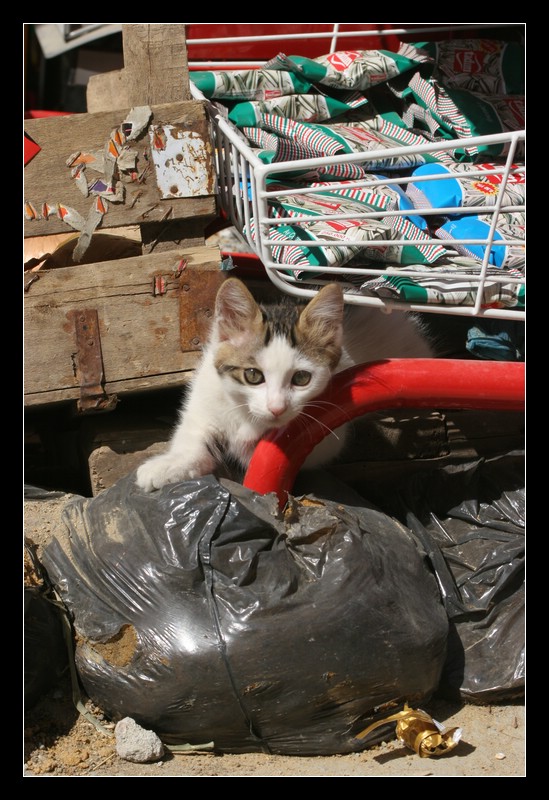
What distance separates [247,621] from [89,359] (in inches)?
37.1

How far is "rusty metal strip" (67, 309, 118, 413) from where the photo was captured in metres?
2.16

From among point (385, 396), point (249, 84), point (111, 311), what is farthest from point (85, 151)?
point (385, 396)

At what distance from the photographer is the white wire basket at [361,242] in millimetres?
1833

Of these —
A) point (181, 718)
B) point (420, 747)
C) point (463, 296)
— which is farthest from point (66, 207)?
point (420, 747)

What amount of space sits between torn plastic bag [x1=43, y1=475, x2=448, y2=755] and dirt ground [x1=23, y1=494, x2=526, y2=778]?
0.11 feet

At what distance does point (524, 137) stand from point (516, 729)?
1.44m

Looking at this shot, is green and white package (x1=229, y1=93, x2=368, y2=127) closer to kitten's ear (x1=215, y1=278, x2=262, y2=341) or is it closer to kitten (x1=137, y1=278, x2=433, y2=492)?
kitten (x1=137, y1=278, x2=433, y2=492)

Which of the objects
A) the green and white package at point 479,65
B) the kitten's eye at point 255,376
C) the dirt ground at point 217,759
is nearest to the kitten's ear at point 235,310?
the kitten's eye at point 255,376

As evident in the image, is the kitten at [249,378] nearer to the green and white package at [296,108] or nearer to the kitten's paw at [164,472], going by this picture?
the kitten's paw at [164,472]

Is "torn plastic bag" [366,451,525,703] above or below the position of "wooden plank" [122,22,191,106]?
below

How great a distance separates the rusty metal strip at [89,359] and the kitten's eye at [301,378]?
0.61 meters

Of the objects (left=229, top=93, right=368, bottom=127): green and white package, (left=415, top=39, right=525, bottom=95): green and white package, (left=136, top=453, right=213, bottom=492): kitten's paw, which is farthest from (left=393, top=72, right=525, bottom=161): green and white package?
(left=136, top=453, right=213, bottom=492): kitten's paw

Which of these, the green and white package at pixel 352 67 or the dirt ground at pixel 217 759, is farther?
the green and white package at pixel 352 67

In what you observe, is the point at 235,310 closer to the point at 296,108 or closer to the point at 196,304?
the point at 196,304
